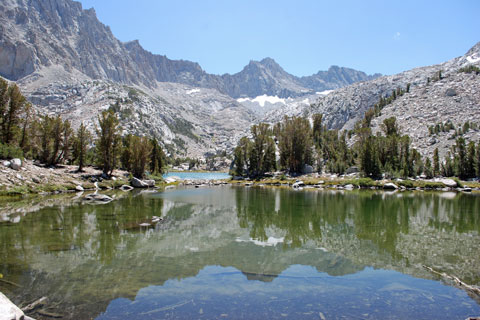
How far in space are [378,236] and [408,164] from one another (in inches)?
2335

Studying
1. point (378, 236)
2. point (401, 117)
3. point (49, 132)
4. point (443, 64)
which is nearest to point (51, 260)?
point (378, 236)

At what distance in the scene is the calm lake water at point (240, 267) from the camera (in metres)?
8.75

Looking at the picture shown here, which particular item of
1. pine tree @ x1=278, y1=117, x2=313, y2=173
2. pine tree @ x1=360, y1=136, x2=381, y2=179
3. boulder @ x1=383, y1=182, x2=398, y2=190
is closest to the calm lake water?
boulder @ x1=383, y1=182, x2=398, y2=190

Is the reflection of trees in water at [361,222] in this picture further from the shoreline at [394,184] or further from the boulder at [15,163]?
the boulder at [15,163]

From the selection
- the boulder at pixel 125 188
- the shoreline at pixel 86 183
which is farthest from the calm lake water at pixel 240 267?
the boulder at pixel 125 188

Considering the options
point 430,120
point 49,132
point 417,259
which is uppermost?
point 430,120

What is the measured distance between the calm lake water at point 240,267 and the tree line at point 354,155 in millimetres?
50777

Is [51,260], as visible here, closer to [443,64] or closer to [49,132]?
[49,132]

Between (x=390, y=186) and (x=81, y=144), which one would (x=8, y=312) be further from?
(x=390, y=186)

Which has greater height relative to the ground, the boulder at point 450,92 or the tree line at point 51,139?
the boulder at point 450,92

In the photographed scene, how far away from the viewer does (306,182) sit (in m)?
69.0

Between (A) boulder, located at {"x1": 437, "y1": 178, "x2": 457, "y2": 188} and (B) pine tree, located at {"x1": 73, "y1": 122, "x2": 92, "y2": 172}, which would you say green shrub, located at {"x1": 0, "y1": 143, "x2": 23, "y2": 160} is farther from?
(A) boulder, located at {"x1": 437, "y1": 178, "x2": 457, "y2": 188}

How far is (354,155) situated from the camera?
88000mm

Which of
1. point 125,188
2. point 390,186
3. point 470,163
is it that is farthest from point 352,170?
point 125,188
